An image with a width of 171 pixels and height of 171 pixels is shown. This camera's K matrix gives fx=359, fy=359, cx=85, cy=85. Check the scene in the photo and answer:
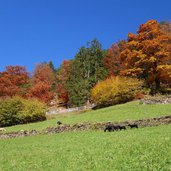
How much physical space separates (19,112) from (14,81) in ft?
86.3

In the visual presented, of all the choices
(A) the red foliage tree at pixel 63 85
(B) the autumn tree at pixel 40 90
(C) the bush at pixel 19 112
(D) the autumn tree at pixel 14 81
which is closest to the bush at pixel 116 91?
(C) the bush at pixel 19 112

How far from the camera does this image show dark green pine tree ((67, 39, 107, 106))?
258 feet

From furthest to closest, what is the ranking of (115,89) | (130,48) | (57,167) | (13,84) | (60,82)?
(60,82) < (13,84) < (130,48) < (115,89) < (57,167)

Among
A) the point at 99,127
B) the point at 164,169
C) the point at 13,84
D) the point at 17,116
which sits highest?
the point at 13,84

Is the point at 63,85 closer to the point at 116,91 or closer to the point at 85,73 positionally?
the point at 85,73

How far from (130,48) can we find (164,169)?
5987 centimetres

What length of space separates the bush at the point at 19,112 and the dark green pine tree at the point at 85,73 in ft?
56.0

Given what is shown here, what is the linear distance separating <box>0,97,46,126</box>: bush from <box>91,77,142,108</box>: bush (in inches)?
433

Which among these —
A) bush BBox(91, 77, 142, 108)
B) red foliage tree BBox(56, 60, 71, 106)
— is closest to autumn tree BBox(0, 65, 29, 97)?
red foliage tree BBox(56, 60, 71, 106)

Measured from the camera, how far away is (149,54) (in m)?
66.4

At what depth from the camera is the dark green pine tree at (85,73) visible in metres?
78.6

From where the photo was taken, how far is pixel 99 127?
34344mm

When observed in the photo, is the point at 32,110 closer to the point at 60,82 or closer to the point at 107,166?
the point at 60,82

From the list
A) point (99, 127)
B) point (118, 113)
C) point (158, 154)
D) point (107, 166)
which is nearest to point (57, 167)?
point (107, 166)
